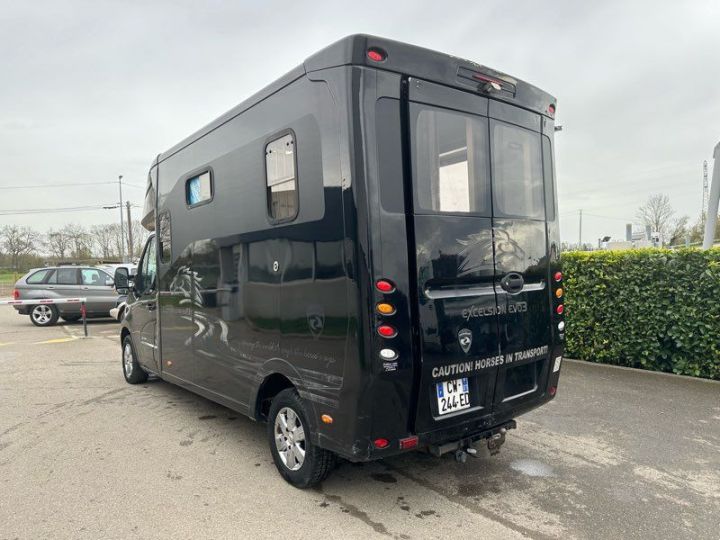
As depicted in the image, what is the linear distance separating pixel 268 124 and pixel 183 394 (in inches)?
157

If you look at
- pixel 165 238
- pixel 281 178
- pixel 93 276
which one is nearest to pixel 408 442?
pixel 281 178

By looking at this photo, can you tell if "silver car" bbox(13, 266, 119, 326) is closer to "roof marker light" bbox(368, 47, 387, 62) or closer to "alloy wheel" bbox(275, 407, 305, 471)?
"alloy wheel" bbox(275, 407, 305, 471)

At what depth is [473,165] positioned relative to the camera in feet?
11.1

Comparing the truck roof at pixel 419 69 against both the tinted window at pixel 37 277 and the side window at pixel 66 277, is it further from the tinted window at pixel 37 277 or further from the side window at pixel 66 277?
the tinted window at pixel 37 277

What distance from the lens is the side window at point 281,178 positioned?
11.1 feet

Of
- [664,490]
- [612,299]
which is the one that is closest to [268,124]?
[664,490]

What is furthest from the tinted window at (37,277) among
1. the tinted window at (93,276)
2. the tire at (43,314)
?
the tinted window at (93,276)

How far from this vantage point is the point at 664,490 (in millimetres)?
3434

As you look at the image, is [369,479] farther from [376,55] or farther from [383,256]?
[376,55]

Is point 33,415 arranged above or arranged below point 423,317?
below

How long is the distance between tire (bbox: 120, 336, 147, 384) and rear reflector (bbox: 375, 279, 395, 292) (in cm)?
499

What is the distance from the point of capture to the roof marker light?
2.89 metres

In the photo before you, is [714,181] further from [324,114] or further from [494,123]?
[324,114]

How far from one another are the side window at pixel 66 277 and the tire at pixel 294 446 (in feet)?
41.9
